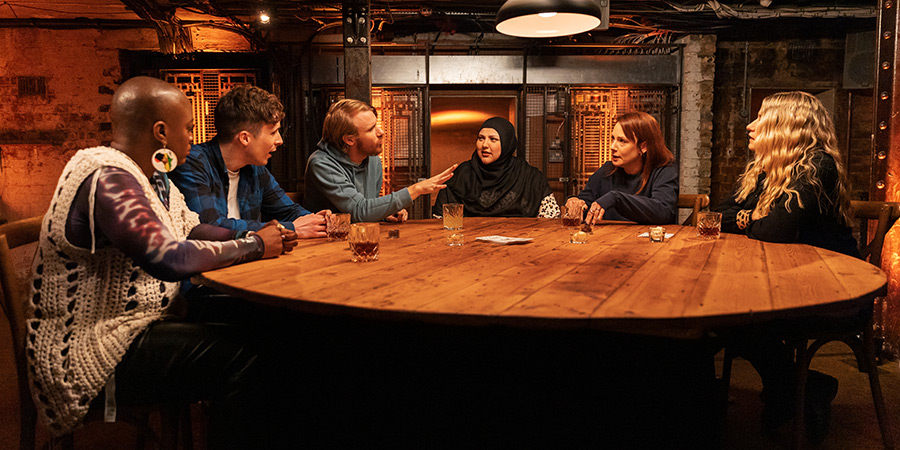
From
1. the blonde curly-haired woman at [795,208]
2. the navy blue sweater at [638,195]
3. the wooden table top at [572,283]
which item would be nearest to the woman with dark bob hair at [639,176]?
the navy blue sweater at [638,195]

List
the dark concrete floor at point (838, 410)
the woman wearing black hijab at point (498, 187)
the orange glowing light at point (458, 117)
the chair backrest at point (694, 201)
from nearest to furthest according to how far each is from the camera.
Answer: the dark concrete floor at point (838, 410) < the chair backrest at point (694, 201) < the woman wearing black hijab at point (498, 187) < the orange glowing light at point (458, 117)

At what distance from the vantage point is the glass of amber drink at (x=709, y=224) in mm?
2252

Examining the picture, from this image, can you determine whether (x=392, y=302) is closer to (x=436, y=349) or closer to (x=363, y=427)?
(x=436, y=349)

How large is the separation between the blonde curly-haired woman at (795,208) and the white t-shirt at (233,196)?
2233 millimetres

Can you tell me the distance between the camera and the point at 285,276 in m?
1.50

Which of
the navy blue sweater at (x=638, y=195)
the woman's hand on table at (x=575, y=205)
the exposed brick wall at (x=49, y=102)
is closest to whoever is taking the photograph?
the woman's hand on table at (x=575, y=205)

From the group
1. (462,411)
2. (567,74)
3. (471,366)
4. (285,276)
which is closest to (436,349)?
(471,366)

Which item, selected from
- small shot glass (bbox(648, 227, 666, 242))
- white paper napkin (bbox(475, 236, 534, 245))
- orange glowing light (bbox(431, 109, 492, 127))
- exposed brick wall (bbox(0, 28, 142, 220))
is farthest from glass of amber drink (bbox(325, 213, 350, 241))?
orange glowing light (bbox(431, 109, 492, 127))

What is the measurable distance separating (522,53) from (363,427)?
5.30m

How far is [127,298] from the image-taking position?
4.94ft

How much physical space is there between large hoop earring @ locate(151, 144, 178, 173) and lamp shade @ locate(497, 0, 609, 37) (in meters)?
1.79

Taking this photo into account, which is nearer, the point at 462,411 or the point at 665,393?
the point at 665,393

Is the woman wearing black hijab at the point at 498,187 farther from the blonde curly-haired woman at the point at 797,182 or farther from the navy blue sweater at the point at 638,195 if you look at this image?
the blonde curly-haired woman at the point at 797,182

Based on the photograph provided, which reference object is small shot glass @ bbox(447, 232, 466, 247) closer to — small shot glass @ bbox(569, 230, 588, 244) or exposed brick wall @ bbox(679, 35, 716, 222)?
small shot glass @ bbox(569, 230, 588, 244)
